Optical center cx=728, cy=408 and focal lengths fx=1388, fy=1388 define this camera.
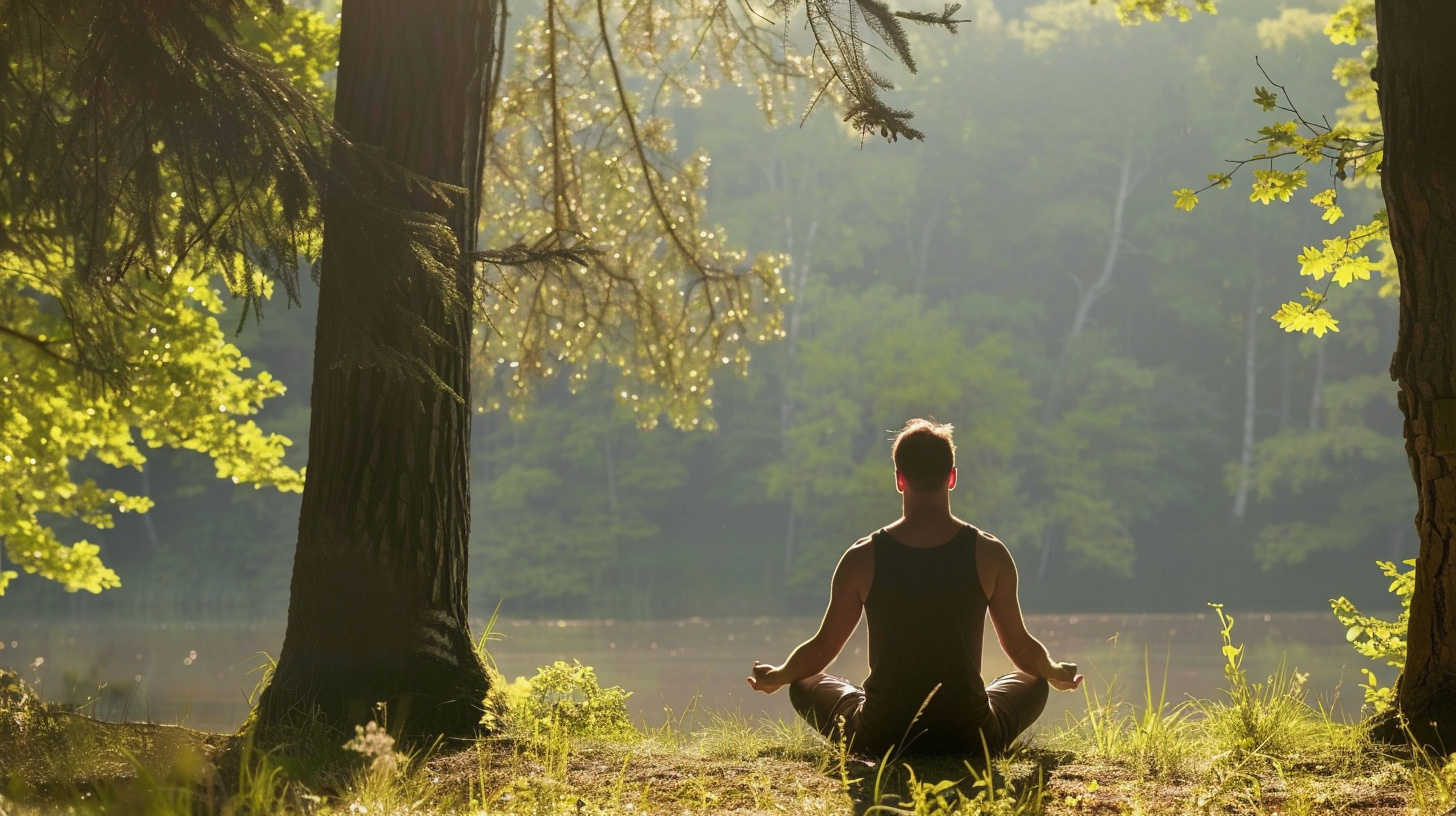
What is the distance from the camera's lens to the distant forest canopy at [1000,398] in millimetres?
28969

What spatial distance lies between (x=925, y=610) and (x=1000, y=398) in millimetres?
25024

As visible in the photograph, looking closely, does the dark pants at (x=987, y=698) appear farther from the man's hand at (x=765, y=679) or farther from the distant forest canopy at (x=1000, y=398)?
the distant forest canopy at (x=1000, y=398)

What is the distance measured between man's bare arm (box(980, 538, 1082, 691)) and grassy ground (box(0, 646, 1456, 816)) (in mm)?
247

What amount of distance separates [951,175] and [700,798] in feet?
108

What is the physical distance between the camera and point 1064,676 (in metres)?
3.77

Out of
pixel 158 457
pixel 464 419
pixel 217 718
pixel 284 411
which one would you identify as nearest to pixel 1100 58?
pixel 284 411

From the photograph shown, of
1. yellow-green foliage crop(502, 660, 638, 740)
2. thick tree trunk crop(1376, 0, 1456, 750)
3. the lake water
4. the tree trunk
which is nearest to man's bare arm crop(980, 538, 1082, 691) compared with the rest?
thick tree trunk crop(1376, 0, 1456, 750)

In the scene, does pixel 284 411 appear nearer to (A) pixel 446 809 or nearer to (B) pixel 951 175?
(B) pixel 951 175

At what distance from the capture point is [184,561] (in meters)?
30.3

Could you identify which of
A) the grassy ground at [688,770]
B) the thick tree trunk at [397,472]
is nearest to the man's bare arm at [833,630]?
the grassy ground at [688,770]

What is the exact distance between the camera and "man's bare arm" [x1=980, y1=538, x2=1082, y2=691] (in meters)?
3.62

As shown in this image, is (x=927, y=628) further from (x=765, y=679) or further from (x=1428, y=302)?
(x=1428, y=302)

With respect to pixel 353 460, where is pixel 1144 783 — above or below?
below

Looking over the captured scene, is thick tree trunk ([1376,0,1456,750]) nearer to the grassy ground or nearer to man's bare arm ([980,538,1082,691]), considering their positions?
the grassy ground
